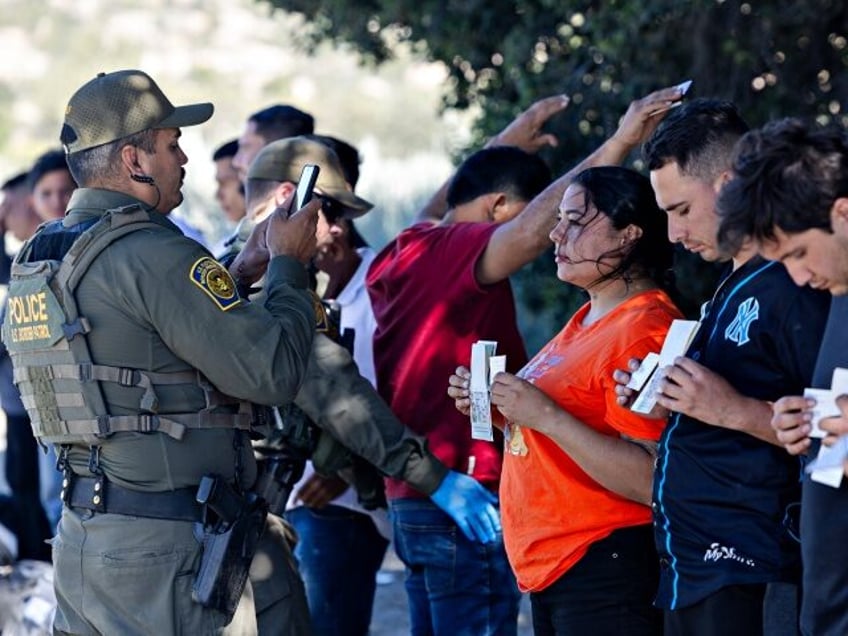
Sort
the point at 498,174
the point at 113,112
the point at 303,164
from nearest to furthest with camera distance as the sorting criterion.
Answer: the point at 113,112
the point at 498,174
the point at 303,164

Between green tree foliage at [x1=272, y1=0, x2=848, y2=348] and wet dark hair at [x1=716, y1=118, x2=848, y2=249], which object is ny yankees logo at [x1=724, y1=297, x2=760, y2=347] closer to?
Answer: wet dark hair at [x1=716, y1=118, x2=848, y2=249]

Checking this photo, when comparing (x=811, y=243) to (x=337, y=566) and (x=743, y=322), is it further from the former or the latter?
(x=337, y=566)

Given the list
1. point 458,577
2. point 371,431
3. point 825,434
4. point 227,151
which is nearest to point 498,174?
point 371,431

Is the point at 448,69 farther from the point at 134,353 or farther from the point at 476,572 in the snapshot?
the point at 134,353

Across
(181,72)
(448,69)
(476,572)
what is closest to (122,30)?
(181,72)

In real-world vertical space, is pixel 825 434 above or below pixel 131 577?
above

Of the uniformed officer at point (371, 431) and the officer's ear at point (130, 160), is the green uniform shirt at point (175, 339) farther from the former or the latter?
the uniformed officer at point (371, 431)

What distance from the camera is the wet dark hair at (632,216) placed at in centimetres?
376

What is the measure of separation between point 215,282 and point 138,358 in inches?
10.5

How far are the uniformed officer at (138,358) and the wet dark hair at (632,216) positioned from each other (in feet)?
2.47

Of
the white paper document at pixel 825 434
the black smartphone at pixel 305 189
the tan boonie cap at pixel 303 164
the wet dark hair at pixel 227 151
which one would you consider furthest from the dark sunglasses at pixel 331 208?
the white paper document at pixel 825 434

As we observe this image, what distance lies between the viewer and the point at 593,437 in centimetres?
351

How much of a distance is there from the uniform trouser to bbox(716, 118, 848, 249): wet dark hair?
166 cm

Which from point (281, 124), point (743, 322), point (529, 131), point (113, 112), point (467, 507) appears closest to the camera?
point (743, 322)
